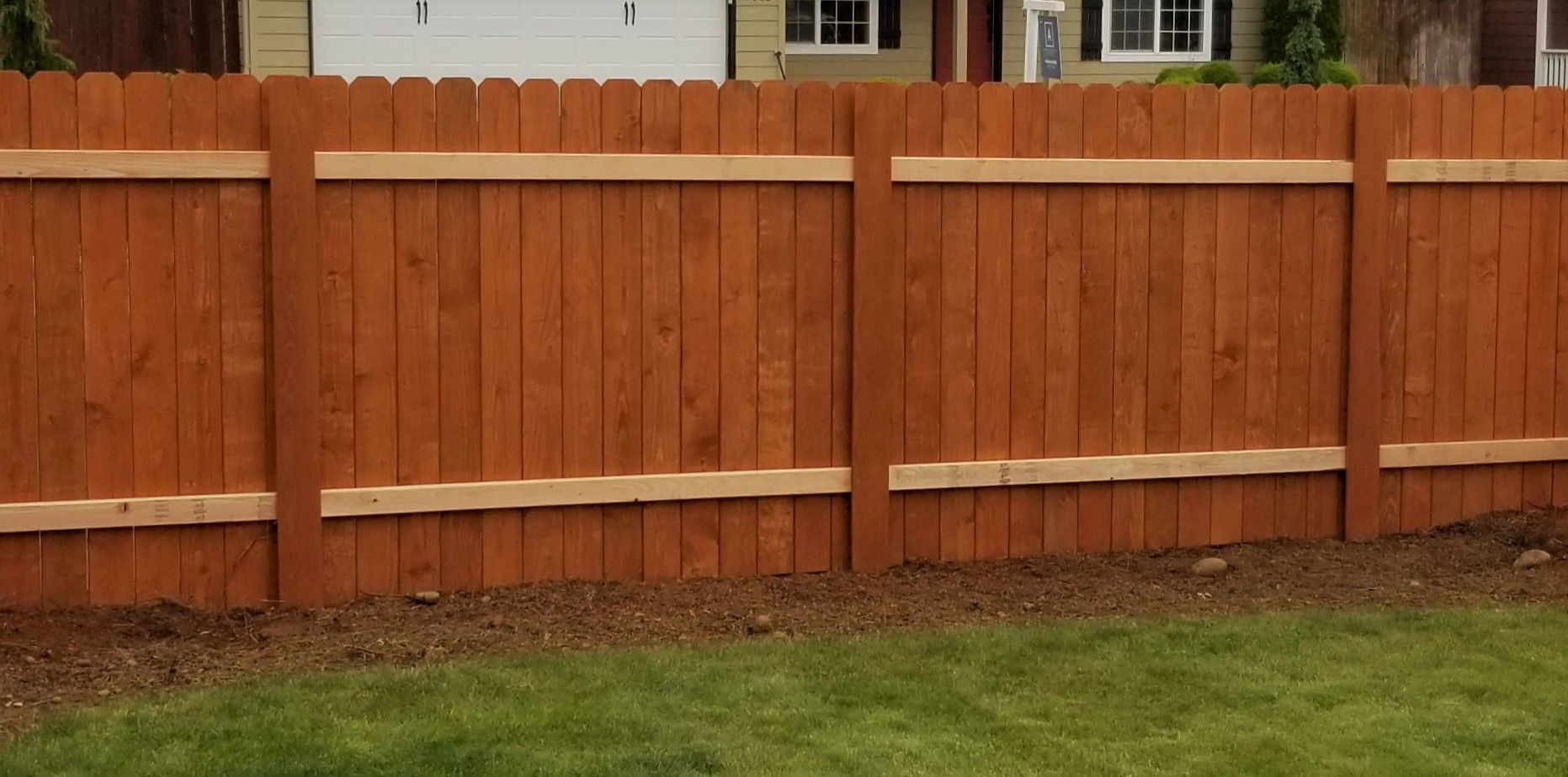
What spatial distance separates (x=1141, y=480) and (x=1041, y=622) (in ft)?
4.52

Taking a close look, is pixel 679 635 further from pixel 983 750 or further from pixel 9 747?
pixel 9 747

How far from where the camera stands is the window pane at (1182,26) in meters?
20.7

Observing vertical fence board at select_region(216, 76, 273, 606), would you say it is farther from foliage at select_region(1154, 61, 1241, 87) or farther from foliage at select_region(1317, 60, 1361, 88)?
foliage at select_region(1317, 60, 1361, 88)

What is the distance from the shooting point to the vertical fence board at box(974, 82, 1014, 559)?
7.09 metres

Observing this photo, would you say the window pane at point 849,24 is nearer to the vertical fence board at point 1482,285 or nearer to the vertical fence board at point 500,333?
the vertical fence board at point 1482,285

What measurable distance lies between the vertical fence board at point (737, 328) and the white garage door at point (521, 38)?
10.2m

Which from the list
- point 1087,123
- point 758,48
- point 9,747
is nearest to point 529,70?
point 758,48

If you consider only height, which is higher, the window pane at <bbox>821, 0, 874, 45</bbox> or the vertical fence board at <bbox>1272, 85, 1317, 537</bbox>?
the window pane at <bbox>821, 0, 874, 45</bbox>

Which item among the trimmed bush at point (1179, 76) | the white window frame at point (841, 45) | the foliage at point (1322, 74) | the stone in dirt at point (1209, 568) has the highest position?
the white window frame at point (841, 45)

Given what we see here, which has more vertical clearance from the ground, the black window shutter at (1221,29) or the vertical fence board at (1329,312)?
the black window shutter at (1221,29)

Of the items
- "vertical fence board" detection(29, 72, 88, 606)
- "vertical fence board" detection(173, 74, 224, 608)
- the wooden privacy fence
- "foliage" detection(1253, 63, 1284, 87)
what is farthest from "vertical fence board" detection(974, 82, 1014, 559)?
"foliage" detection(1253, 63, 1284, 87)

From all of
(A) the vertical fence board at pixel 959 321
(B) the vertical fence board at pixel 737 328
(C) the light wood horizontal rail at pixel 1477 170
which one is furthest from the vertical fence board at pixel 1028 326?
(C) the light wood horizontal rail at pixel 1477 170

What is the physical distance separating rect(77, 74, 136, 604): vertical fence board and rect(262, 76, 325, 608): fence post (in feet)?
1.61

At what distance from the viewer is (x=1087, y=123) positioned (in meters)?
7.23
